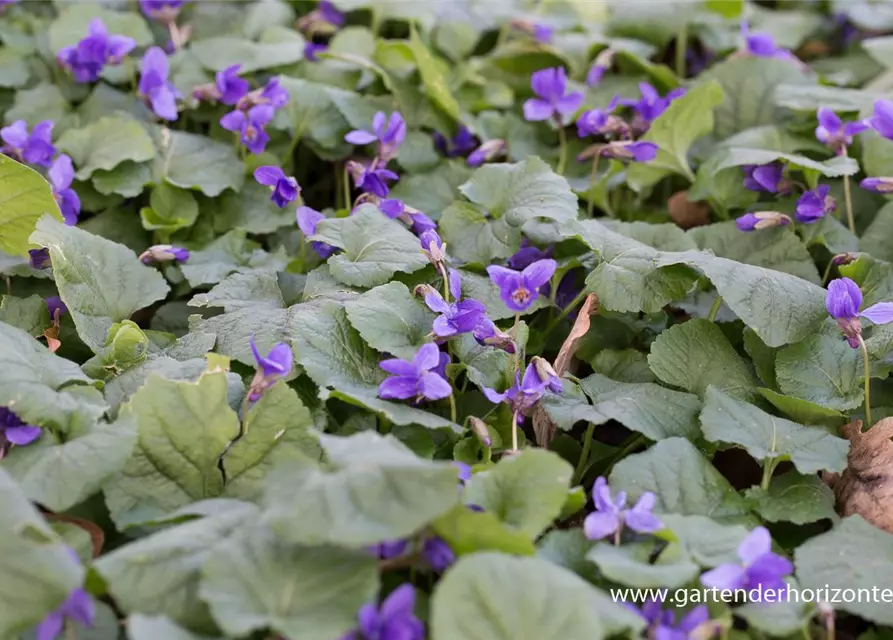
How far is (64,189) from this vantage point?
2.16 m

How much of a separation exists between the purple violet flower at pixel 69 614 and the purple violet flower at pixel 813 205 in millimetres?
1756

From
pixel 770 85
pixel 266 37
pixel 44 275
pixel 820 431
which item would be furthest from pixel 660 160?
pixel 44 275

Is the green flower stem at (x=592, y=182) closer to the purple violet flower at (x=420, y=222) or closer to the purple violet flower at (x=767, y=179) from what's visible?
the purple violet flower at (x=767, y=179)

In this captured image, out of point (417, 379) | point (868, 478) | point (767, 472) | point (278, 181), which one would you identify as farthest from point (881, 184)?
point (278, 181)

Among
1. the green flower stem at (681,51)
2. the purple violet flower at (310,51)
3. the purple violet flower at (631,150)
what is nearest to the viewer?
the purple violet flower at (631,150)

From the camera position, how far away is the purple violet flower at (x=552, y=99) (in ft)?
8.46

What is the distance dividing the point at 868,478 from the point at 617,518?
0.59m

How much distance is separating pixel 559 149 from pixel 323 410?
52.3 inches

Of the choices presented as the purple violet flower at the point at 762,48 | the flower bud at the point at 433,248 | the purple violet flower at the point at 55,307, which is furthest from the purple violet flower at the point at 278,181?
the purple violet flower at the point at 762,48

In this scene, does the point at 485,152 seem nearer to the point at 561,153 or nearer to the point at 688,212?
the point at 561,153

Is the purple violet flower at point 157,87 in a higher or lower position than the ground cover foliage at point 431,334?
higher

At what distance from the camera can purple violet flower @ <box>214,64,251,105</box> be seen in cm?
254

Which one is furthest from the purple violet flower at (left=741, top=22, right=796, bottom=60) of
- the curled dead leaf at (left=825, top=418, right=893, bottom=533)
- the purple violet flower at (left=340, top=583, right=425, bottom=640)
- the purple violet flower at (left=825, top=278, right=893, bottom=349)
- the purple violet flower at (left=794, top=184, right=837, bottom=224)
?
the purple violet flower at (left=340, top=583, right=425, bottom=640)

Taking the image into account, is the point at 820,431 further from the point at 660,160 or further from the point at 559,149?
the point at 559,149
